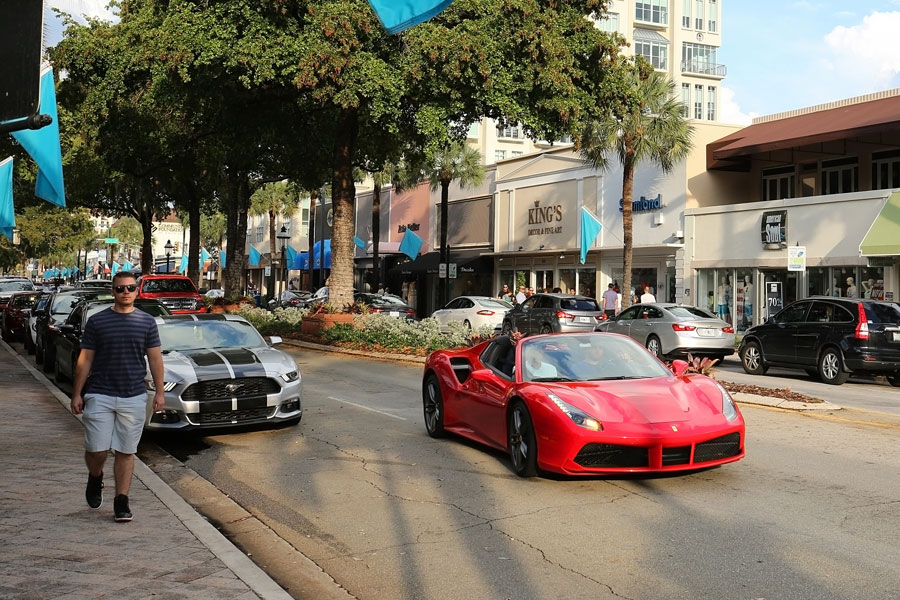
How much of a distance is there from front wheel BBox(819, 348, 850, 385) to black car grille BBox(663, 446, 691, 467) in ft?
38.4

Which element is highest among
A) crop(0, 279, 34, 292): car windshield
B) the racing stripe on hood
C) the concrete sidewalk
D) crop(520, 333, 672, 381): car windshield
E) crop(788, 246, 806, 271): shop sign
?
crop(788, 246, 806, 271): shop sign

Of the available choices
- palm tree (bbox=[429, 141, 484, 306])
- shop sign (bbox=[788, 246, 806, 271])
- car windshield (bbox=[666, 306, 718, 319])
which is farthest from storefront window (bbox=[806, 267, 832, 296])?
palm tree (bbox=[429, 141, 484, 306])

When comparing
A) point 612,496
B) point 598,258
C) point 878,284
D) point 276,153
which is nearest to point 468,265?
point 598,258

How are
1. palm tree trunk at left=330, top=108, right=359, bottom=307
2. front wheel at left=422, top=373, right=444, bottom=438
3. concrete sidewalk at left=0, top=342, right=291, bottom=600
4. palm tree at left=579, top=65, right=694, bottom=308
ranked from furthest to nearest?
palm tree at left=579, top=65, right=694, bottom=308 → palm tree trunk at left=330, top=108, right=359, bottom=307 → front wheel at left=422, top=373, right=444, bottom=438 → concrete sidewalk at left=0, top=342, right=291, bottom=600

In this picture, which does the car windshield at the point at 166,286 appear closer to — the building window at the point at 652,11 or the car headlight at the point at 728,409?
the car headlight at the point at 728,409

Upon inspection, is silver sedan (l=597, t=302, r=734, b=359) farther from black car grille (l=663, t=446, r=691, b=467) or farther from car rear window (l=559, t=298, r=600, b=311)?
black car grille (l=663, t=446, r=691, b=467)

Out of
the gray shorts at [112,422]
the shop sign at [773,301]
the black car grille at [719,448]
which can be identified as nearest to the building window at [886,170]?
the shop sign at [773,301]

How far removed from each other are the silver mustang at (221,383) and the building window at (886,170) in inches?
1000

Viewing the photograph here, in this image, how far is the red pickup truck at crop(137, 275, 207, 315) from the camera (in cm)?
2617

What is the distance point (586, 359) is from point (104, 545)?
4507mm

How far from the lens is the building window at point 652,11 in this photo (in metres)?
68.5

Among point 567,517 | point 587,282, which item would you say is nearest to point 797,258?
point 567,517

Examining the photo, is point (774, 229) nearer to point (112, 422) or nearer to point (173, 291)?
point (173, 291)

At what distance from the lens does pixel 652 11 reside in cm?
6894
